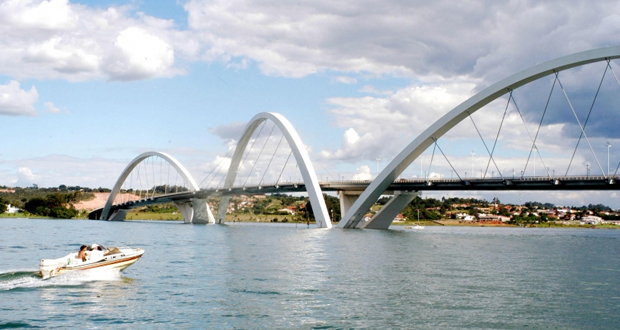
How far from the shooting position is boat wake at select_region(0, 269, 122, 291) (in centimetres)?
2198

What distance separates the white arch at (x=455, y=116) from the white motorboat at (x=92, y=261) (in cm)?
4075

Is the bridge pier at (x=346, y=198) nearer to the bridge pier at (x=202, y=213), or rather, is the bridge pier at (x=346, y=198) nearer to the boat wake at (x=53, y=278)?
the bridge pier at (x=202, y=213)

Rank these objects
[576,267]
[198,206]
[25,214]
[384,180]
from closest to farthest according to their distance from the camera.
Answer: [576,267] < [384,180] < [198,206] < [25,214]

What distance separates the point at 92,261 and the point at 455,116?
152 ft

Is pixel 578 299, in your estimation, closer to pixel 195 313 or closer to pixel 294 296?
pixel 294 296

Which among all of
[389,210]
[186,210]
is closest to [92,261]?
[389,210]

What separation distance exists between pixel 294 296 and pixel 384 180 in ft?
166

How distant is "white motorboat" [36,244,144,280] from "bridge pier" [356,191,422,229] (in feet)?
172

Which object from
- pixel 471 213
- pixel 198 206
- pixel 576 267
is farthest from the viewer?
pixel 471 213

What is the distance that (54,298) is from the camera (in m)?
19.5

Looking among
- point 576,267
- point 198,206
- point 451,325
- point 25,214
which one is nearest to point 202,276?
point 451,325

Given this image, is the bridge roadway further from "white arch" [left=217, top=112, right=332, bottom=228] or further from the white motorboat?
the white motorboat

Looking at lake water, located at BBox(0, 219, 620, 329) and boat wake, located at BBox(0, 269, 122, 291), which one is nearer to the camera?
lake water, located at BBox(0, 219, 620, 329)

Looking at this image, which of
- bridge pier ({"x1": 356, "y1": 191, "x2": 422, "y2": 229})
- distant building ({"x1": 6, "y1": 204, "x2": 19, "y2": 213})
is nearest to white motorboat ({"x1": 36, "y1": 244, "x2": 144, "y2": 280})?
bridge pier ({"x1": 356, "y1": 191, "x2": 422, "y2": 229})
